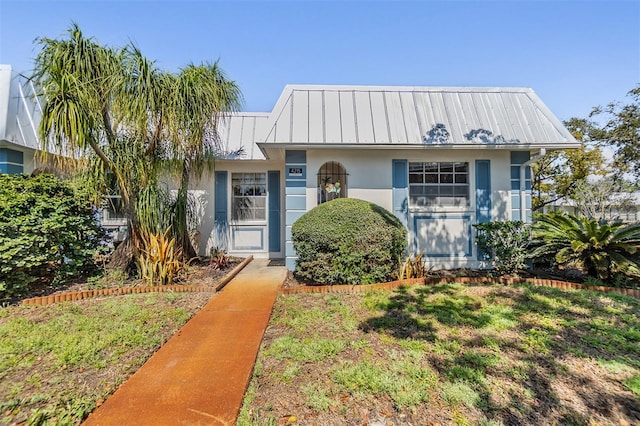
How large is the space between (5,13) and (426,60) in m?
10.7

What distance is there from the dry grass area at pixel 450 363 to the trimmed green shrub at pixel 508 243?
1.37 meters

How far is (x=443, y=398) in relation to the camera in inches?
85.8

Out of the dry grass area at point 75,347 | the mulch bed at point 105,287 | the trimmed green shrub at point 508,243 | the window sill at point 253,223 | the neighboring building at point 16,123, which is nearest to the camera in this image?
the dry grass area at point 75,347

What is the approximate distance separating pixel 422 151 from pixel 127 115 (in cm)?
612

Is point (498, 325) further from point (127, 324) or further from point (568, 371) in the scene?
point (127, 324)

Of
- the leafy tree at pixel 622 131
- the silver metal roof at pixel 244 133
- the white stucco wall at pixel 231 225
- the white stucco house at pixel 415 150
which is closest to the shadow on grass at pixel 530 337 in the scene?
the white stucco house at pixel 415 150

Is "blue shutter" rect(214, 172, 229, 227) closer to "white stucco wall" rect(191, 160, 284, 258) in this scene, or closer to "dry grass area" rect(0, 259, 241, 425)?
"white stucco wall" rect(191, 160, 284, 258)

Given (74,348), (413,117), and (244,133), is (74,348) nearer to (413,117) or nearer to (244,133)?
(244,133)

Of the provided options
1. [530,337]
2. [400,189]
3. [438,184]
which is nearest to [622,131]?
[438,184]

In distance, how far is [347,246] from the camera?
16.4ft

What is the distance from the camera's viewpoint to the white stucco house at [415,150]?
637 cm

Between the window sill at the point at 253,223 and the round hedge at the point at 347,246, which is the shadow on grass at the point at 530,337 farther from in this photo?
the window sill at the point at 253,223

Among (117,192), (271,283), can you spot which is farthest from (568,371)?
(117,192)

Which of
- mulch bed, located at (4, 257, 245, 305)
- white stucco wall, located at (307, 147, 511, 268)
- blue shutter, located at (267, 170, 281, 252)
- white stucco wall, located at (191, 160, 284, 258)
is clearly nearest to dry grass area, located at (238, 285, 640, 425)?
mulch bed, located at (4, 257, 245, 305)
